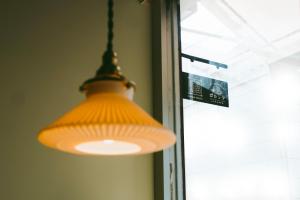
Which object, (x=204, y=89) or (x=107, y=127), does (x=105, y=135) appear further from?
(x=204, y=89)

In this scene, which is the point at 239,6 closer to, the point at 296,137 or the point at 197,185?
the point at 296,137

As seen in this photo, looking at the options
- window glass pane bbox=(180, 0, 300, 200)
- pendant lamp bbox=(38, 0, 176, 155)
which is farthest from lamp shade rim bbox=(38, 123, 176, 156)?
window glass pane bbox=(180, 0, 300, 200)

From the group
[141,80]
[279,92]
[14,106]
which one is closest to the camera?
[14,106]

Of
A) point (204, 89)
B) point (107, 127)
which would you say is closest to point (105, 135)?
point (107, 127)

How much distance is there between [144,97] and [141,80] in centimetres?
12

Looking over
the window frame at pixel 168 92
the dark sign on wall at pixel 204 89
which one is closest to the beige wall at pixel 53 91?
the window frame at pixel 168 92

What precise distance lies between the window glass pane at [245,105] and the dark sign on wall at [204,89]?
0.12 ft

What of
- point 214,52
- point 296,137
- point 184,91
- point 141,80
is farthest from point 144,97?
point 296,137

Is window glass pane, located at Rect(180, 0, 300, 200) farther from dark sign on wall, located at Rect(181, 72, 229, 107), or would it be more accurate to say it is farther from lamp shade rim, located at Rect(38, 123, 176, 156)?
lamp shade rim, located at Rect(38, 123, 176, 156)

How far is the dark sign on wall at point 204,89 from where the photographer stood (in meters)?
2.50

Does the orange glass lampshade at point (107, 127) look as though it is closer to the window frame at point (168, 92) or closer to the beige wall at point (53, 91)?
the beige wall at point (53, 91)

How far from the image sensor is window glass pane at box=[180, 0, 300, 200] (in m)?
2.06

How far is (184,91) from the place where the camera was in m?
2.51

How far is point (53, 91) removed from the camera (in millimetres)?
2084
